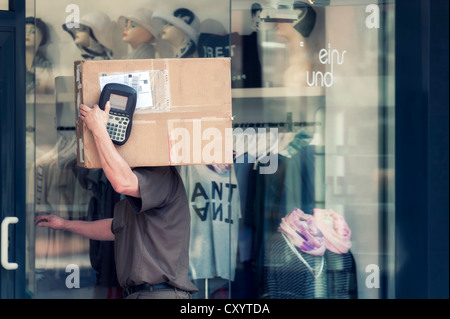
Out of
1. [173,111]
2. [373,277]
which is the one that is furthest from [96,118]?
[373,277]

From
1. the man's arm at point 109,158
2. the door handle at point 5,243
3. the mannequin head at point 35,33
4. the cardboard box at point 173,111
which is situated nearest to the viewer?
the man's arm at point 109,158

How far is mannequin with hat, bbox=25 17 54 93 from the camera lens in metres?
3.76

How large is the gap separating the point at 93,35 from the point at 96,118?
4.11 ft

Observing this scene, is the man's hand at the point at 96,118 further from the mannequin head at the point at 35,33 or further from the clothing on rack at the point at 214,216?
the mannequin head at the point at 35,33

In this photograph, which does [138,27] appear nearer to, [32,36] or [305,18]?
[32,36]

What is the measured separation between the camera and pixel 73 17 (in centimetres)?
383

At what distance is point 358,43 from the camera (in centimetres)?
377

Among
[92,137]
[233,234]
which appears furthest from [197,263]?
[92,137]

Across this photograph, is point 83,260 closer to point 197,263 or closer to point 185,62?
point 197,263

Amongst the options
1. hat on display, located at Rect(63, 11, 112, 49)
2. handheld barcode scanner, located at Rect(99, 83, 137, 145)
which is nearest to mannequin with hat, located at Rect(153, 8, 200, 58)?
hat on display, located at Rect(63, 11, 112, 49)

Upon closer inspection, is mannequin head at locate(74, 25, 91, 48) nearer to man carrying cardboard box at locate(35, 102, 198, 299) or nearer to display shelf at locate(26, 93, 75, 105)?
display shelf at locate(26, 93, 75, 105)

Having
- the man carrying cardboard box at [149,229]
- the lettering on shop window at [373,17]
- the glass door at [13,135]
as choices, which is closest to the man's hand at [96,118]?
the man carrying cardboard box at [149,229]

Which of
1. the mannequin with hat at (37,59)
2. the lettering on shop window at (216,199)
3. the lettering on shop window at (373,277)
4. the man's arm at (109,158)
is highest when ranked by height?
the mannequin with hat at (37,59)

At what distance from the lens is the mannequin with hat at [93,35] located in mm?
3826
